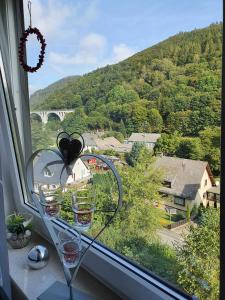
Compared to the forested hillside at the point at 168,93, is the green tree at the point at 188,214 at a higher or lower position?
lower

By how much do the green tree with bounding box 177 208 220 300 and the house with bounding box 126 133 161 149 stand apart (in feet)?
0.72

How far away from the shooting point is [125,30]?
82 cm

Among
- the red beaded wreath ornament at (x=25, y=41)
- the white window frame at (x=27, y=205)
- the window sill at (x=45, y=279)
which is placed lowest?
the window sill at (x=45, y=279)

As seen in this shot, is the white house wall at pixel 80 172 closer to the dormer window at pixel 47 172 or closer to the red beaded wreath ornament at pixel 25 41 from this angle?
the dormer window at pixel 47 172

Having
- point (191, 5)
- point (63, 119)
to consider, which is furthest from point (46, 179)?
point (191, 5)

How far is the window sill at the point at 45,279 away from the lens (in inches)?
35.2

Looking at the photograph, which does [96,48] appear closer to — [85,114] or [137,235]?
[85,114]

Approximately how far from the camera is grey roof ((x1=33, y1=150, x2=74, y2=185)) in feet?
3.26

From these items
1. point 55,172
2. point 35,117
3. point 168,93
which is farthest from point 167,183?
point 35,117

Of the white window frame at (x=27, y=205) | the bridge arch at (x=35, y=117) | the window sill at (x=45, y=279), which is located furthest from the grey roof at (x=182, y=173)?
the bridge arch at (x=35, y=117)

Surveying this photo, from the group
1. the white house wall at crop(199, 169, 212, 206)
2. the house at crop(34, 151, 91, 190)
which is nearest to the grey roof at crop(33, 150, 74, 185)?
the house at crop(34, 151, 91, 190)

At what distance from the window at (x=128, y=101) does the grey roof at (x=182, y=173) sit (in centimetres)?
2

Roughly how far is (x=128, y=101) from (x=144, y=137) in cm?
12

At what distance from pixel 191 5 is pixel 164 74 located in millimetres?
160
